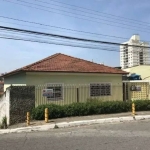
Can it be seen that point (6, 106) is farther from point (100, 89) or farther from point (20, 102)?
point (100, 89)

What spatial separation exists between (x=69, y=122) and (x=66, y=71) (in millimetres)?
6726

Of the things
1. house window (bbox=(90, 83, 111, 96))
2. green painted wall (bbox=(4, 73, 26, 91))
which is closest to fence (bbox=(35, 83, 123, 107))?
house window (bbox=(90, 83, 111, 96))

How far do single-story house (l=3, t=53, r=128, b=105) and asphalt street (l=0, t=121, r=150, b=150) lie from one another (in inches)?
248

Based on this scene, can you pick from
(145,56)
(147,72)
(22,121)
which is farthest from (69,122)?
(147,72)

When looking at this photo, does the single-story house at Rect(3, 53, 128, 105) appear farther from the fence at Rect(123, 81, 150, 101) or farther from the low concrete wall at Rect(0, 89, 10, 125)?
the low concrete wall at Rect(0, 89, 10, 125)

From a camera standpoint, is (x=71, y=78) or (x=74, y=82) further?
(x=74, y=82)

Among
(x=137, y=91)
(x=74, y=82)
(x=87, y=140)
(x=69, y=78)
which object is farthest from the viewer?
(x=137, y=91)

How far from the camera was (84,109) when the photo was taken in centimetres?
1527

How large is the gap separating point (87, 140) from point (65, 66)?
1163cm

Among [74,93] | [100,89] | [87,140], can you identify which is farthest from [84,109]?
[87,140]

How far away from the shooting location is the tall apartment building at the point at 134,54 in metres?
25.2

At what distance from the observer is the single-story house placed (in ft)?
59.7

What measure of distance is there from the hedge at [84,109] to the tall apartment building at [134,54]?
29.3 ft

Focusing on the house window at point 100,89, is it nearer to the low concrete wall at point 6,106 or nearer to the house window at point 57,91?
the house window at point 57,91
